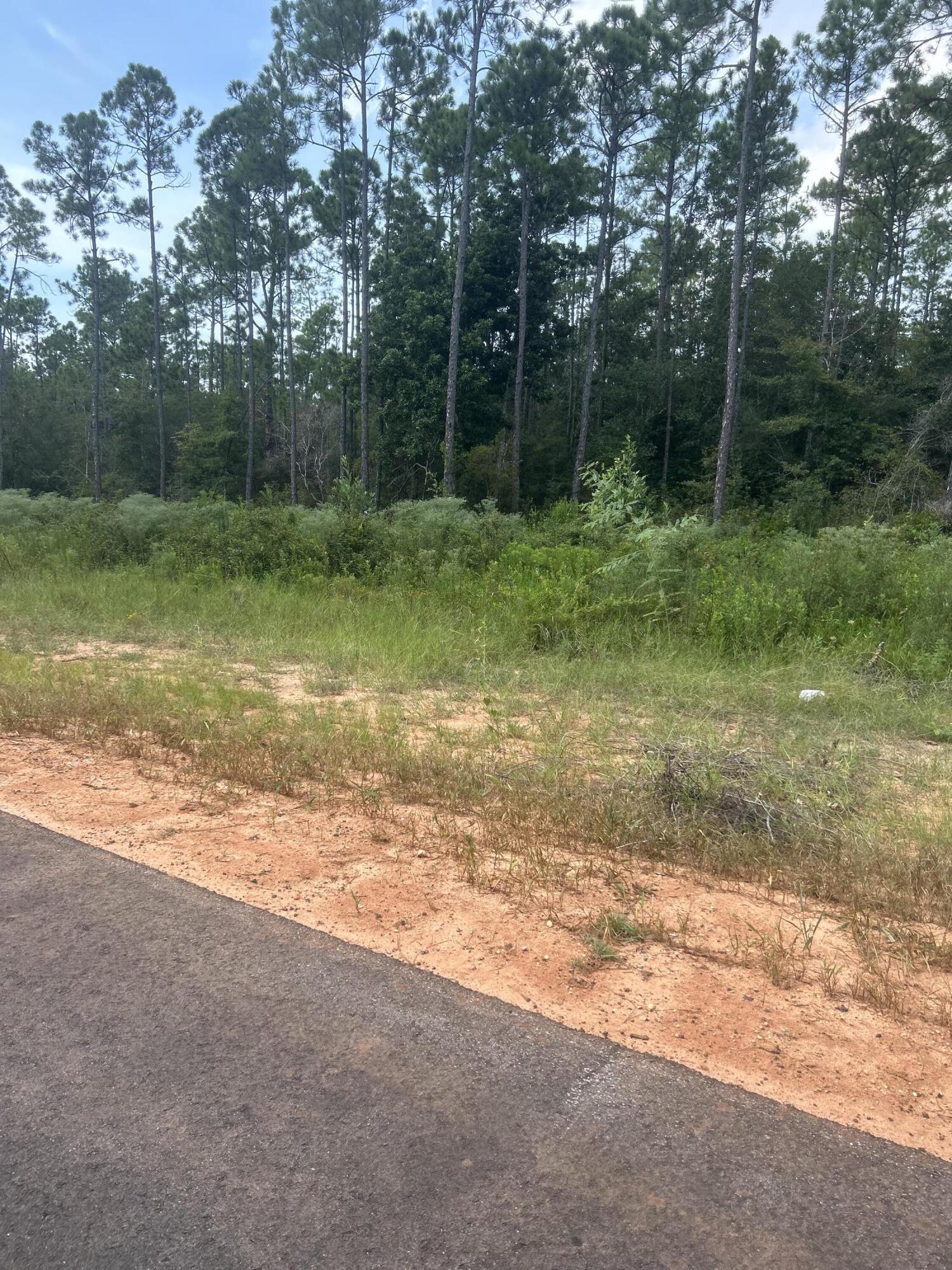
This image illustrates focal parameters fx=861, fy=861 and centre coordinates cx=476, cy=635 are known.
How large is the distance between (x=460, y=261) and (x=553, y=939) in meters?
25.6

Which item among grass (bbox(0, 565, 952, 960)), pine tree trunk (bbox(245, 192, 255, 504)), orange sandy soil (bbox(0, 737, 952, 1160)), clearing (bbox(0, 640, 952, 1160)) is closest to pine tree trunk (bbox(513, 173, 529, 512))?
pine tree trunk (bbox(245, 192, 255, 504))

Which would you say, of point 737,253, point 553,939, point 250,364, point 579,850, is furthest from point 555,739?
point 250,364

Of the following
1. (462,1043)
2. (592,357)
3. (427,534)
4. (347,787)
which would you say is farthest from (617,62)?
(462,1043)

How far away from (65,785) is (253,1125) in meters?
3.32

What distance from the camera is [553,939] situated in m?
3.37

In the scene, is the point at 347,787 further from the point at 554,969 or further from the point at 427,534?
the point at 427,534

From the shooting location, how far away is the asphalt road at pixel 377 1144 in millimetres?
1941

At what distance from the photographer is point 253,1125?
231cm

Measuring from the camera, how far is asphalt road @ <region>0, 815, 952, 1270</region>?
194 cm

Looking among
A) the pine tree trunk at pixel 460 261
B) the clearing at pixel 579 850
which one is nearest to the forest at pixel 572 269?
the pine tree trunk at pixel 460 261

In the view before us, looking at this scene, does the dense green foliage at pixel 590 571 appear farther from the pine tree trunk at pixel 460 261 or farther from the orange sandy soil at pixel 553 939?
the pine tree trunk at pixel 460 261

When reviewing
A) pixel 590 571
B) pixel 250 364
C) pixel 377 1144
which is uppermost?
pixel 250 364

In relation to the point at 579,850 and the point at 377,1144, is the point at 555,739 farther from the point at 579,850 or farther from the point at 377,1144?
the point at 377,1144

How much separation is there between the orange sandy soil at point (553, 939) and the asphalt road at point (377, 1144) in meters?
0.16
